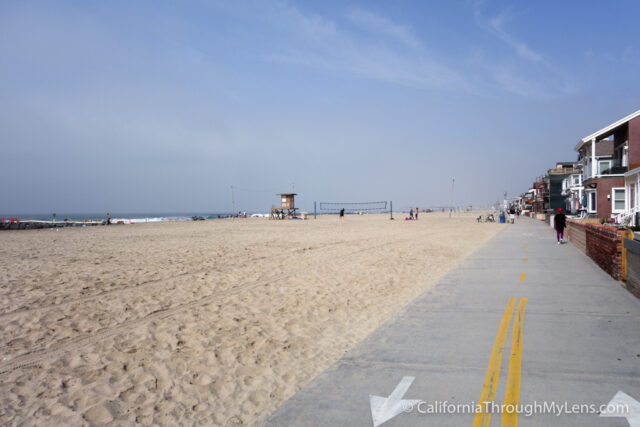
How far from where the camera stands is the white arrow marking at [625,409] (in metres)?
3.47

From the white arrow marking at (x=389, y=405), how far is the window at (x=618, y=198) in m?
35.7

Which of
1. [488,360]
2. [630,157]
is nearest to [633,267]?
[488,360]

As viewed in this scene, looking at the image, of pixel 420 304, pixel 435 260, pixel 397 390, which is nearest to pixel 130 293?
pixel 420 304

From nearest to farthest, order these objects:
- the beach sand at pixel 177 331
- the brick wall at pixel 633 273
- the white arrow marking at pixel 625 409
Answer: the white arrow marking at pixel 625 409
the beach sand at pixel 177 331
the brick wall at pixel 633 273

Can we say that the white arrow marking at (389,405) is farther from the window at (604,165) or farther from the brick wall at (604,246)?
the window at (604,165)

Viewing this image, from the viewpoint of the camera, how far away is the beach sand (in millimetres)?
4316

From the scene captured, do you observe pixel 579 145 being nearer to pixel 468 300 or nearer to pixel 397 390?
pixel 468 300

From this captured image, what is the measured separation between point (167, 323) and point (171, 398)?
2.74 meters

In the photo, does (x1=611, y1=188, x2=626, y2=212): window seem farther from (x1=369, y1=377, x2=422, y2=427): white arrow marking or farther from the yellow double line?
(x1=369, y1=377, x2=422, y2=427): white arrow marking

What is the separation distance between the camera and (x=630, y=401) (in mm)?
3775

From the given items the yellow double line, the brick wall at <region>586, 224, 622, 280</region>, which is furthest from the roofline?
the yellow double line

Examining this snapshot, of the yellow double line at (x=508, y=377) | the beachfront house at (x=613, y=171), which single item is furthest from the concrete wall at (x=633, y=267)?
the beachfront house at (x=613, y=171)

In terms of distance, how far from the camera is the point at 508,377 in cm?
440

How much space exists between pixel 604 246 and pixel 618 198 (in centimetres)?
2600
